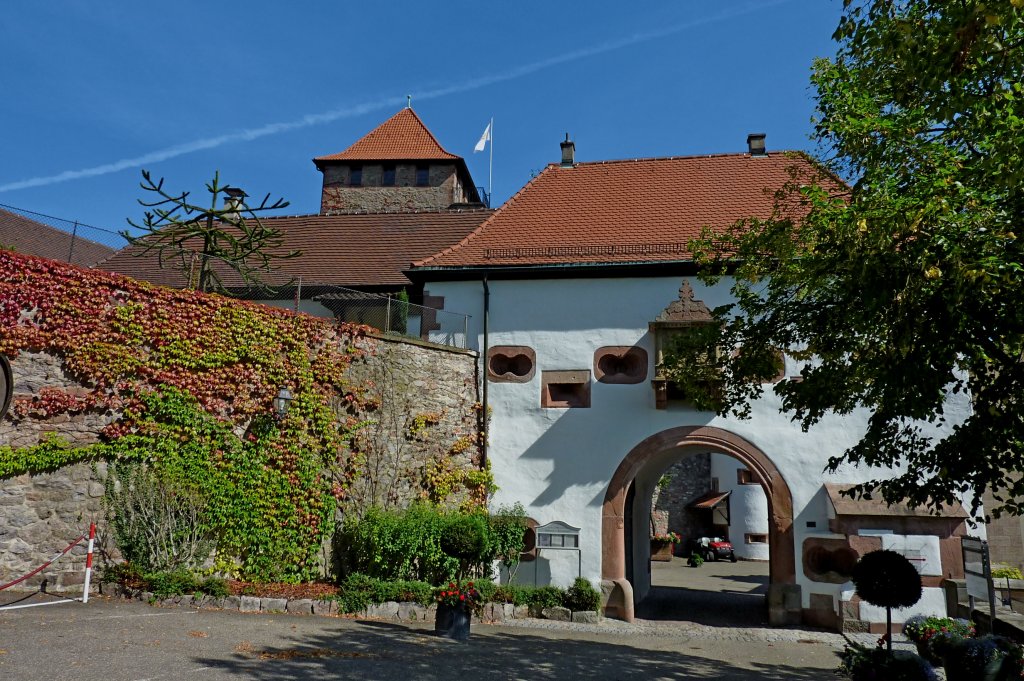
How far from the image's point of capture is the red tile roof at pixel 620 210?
1478cm

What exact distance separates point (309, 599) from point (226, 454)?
8.11 ft

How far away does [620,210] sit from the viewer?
15977 mm

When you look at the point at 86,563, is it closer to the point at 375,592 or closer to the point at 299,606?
the point at 299,606

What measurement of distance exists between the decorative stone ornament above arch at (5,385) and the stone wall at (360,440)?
0.06 meters

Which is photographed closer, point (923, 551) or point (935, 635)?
point (935, 635)

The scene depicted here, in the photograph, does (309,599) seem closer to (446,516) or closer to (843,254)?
(446,516)

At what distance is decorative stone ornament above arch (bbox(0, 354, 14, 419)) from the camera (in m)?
9.61

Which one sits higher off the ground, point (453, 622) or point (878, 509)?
point (878, 509)

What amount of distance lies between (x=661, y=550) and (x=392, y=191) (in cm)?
1693

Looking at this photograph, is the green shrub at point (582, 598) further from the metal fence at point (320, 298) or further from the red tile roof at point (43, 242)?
the red tile roof at point (43, 242)

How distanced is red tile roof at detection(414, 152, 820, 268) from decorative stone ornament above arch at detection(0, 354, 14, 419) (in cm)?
724

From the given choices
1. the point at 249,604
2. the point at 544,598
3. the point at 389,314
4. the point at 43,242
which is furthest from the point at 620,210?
the point at 43,242

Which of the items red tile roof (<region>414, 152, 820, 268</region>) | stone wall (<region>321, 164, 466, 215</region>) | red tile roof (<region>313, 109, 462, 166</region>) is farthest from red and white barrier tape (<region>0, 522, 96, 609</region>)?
red tile roof (<region>313, 109, 462, 166</region>)

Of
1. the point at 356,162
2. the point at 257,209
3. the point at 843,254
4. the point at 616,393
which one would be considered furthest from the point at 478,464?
the point at 356,162
